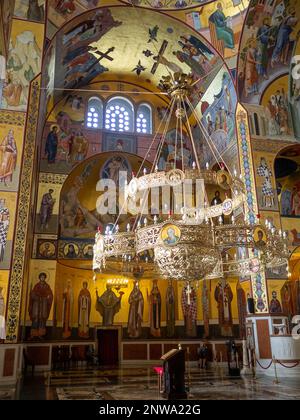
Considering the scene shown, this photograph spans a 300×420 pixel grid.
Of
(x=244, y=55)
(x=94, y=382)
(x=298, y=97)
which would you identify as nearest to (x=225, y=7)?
(x=244, y=55)

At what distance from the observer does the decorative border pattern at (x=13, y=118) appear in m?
11.6

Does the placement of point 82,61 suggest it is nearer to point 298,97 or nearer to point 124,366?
point 298,97

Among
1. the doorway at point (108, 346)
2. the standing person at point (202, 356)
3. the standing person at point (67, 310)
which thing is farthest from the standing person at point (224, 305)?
the standing person at point (67, 310)

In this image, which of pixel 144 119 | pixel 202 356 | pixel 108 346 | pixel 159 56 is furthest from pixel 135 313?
pixel 159 56

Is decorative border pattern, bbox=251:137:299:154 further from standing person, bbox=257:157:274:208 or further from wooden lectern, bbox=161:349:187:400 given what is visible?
wooden lectern, bbox=161:349:187:400

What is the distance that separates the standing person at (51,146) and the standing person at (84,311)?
6.02 metres

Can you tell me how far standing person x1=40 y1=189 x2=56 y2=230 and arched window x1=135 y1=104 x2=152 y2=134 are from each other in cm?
562

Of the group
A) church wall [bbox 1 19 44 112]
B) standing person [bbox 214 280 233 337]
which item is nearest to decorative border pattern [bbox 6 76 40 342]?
church wall [bbox 1 19 44 112]

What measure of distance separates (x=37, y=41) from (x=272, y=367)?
1231 centimetres

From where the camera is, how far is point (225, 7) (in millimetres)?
13914

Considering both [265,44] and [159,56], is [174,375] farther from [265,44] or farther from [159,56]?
[159,56]

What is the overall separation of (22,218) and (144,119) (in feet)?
34.4

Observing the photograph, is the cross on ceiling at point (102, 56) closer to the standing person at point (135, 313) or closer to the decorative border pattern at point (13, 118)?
the decorative border pattern at point (13, 118)

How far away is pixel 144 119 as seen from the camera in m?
19.8
